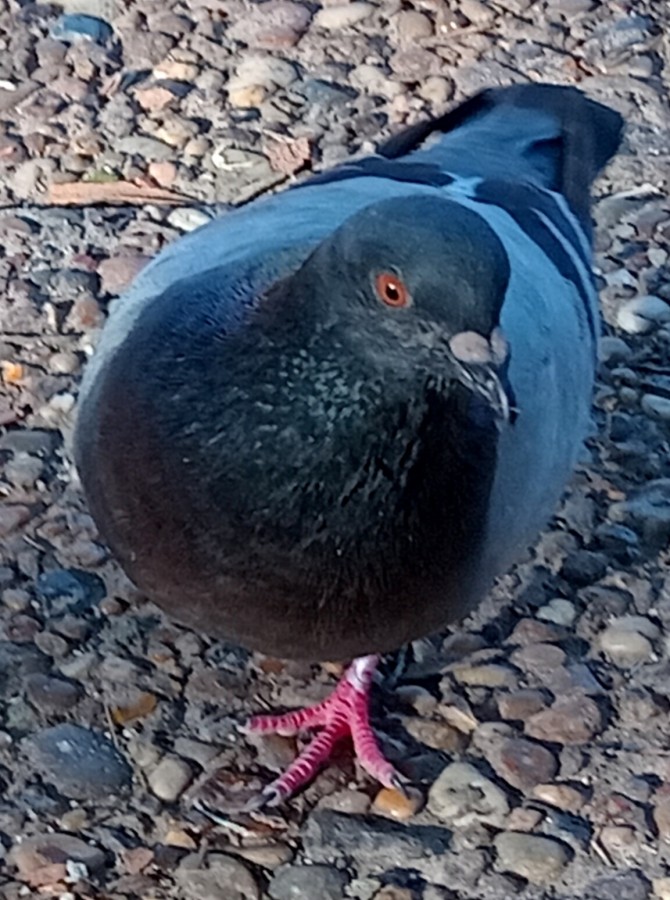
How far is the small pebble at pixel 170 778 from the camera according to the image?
12.8 feet

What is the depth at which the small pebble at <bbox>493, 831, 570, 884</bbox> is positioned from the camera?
3.77m

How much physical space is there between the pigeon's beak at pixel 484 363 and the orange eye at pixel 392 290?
0.41ft

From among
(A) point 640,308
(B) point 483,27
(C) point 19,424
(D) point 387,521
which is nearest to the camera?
(D) point 387,521

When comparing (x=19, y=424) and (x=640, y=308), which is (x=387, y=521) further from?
(x=640, y=308)

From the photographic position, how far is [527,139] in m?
4.91

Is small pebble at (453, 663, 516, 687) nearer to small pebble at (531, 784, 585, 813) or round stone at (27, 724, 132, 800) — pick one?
small pebble at (531, 784, 585, 813)

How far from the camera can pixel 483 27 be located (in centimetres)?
653

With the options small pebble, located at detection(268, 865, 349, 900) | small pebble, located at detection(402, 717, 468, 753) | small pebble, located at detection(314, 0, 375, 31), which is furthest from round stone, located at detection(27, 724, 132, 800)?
small pebble, located at detection(314, 0, 375, 31)

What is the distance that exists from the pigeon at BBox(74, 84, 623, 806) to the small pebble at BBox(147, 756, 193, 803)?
197 millimetres

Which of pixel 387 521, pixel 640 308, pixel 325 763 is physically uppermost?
pixel 387 521

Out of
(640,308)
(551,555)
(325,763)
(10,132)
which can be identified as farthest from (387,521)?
(10,132)

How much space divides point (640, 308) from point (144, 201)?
168 centimetres

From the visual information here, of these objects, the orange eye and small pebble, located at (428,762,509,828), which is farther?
small pebble, located at (428,762,509,828)

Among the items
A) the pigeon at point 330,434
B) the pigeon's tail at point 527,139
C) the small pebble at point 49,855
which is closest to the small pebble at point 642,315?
the pigeon's tail at point 527,139
